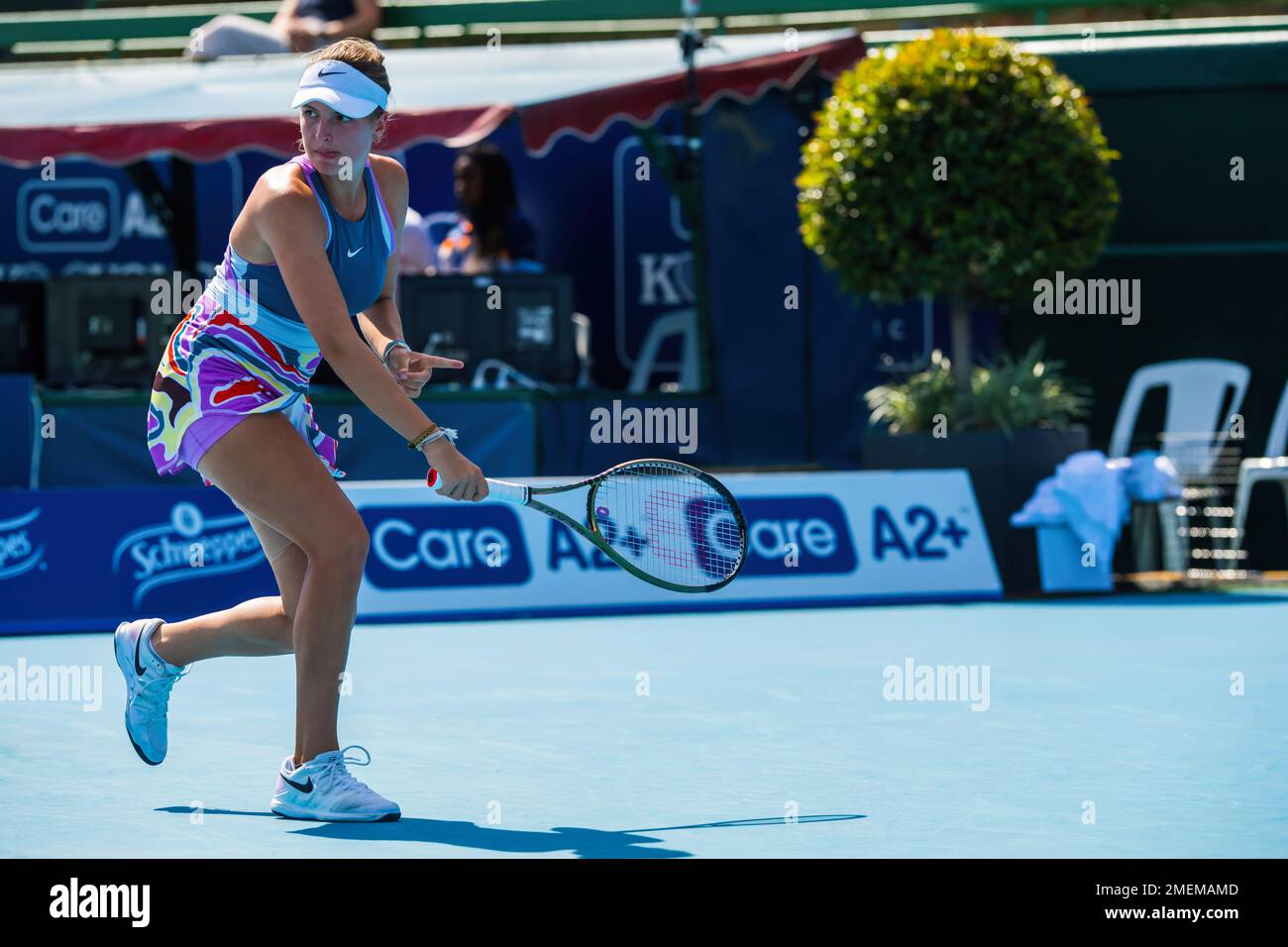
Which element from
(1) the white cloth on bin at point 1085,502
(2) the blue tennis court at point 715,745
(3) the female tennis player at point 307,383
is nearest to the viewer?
(2) the blue tennis court at point 715,745

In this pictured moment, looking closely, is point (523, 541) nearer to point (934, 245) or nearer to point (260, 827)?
point (934, 245)

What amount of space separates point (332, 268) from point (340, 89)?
1.34ft

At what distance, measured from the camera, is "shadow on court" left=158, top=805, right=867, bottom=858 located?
3.83 meters

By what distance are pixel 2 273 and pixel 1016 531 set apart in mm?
6867

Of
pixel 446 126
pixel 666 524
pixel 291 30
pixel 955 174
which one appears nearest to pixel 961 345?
pixel 955 174

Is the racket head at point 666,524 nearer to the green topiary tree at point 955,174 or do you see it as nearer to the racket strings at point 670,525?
the racket strings at point 670,525

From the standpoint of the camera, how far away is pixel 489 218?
34.0ft

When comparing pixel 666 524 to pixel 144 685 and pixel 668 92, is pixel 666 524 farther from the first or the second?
pixel 668 92

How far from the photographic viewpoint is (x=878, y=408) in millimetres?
10336

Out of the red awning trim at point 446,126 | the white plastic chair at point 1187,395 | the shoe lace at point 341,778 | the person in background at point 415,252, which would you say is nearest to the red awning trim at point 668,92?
the red awning trim at point 446,126

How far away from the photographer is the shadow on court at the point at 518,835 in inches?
151

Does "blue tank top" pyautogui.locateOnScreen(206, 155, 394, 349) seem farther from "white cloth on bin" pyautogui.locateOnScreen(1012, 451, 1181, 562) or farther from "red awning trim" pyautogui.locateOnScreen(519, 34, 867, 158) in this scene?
"white cloth on bin" pyautogui.locateOnScreen(1012, 451, 1181, 562)

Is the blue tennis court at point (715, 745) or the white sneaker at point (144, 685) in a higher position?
the white sneaker at point (144, 685)

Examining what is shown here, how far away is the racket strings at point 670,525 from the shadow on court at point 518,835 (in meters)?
0.73
